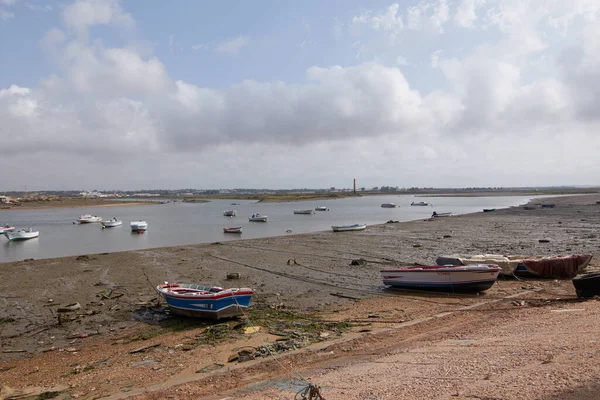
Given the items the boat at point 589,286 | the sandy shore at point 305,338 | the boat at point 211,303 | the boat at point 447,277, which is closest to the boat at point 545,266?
the sandy shore at point 305,338

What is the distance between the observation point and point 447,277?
18.3 metres

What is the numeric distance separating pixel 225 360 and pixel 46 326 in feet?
28.2

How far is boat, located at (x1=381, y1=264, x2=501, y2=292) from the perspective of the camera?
17.8 metres

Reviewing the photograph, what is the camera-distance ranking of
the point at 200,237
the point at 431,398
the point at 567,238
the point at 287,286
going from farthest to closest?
the point at 200,237, the point at 567,238, the point at 287,286, the point at 431,398

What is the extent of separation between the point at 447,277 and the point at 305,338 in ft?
28.1

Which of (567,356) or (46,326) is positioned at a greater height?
(567,356)

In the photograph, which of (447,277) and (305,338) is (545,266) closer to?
(447,277)

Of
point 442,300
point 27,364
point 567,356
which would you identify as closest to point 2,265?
point 27,364

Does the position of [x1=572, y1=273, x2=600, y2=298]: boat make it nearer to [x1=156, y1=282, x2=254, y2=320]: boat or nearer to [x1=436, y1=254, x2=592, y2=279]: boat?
[x1=436, y1=254, x2=592, y2=279]: boat

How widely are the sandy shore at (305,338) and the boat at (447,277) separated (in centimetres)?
62

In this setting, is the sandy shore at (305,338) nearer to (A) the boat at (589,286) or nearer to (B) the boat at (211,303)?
(B) the boat at (211,303)

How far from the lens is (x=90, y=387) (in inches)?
395

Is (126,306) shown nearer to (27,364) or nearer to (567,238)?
(27,364)

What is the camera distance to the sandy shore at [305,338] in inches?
326
